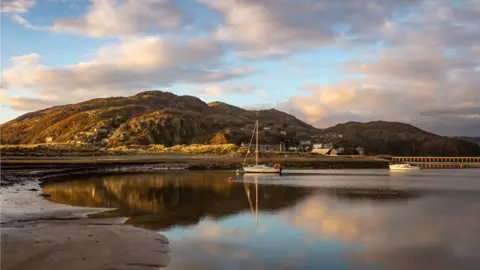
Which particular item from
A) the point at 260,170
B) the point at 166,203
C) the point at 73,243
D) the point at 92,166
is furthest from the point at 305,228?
the point at 92,166

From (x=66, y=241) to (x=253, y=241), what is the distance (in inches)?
286

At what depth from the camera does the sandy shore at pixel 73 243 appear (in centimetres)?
1313

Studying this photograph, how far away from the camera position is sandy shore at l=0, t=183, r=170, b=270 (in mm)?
13133

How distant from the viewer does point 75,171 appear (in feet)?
214

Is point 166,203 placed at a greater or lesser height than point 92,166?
lesser

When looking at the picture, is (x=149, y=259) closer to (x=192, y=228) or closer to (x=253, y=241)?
(x=253, y=241)

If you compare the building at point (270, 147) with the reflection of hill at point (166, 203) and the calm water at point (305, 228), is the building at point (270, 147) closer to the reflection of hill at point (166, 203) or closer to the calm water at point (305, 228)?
the reflection of hill at point (166, 203)

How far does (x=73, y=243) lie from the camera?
15602mm

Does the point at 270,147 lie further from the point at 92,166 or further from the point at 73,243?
the point at 73,243

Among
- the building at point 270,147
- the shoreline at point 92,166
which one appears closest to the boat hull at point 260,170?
the shoreline at point 92,166

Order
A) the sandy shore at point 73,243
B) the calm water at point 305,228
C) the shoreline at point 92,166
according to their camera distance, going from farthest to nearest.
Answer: the shoreline at point 92,166, the calm water at point 305,228, the sandy shore at point 73,243

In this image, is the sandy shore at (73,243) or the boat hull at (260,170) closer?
the sandy shore at (73,243)

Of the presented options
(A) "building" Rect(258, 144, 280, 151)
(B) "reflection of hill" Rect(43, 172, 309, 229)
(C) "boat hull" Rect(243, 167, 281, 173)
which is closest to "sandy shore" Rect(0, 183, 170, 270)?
(B) "reflection of hill" Rect(43, 172, 309, 229)

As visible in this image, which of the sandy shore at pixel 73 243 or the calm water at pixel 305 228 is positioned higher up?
the sandy shore at pixel 73 243
